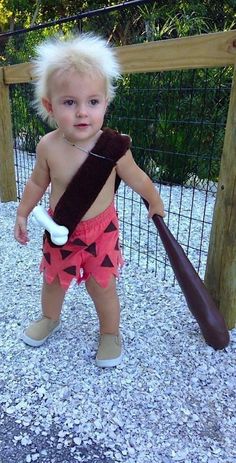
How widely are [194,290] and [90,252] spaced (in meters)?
0.45

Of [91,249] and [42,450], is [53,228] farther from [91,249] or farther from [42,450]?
[42,450]

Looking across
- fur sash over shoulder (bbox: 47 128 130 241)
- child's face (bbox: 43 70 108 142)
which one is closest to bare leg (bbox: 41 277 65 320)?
fur sash over shoulder (bbox: 47 128 130 241)

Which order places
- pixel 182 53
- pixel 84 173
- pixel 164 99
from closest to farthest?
pixel 84 173, pixel 182 53, pixel 164 99

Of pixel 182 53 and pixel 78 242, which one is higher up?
pixel 182 53

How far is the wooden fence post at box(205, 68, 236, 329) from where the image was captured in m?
1.67

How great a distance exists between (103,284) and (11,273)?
1.09 m

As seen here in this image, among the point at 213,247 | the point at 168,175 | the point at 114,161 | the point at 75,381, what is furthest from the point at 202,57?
the point at 168,175

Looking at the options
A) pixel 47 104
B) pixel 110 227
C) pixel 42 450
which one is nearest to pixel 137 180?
pixel 110 227

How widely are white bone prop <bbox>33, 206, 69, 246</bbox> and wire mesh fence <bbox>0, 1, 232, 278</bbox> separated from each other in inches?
42.4

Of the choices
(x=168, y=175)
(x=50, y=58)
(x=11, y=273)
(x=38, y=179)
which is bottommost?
(x=11, y=273)

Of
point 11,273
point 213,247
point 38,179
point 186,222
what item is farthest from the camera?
point 186,222

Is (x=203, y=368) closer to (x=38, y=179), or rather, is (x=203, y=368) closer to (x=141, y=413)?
(x=141, y=413)

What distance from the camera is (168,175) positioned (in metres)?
4.00

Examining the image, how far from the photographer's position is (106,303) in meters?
1.71
